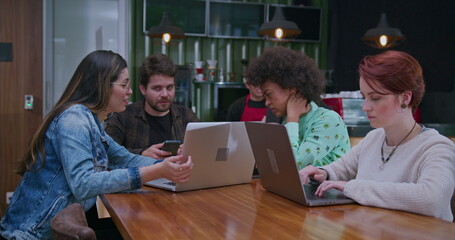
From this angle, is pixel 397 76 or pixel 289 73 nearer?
pixel 397 76

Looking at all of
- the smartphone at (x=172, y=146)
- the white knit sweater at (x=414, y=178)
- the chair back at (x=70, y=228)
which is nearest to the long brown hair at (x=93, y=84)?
the smartphone at (x=172, y=146)

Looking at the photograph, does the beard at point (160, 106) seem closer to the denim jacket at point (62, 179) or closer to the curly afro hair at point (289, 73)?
the curly afro hair at point (289, 73)

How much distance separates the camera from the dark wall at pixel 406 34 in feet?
15.2

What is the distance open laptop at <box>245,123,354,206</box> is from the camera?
161 centimetres

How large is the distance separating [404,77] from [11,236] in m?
1.59

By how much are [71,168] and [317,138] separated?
44.9 inches

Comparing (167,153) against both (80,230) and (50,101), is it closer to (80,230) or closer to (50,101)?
(80,230)

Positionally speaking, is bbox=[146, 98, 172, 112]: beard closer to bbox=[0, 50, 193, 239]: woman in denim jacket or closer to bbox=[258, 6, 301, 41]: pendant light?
bbox=[0, 50, 193, 239]: woman in denim jacket

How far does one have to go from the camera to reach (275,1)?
6.42 metres

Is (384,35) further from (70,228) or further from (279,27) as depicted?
(70,228)

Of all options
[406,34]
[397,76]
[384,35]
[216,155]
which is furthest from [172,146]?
[406,34]

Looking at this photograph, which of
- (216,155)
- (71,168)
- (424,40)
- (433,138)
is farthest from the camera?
(424,40)

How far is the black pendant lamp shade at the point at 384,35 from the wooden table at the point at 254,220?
3.46 metres

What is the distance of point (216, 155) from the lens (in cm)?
193
